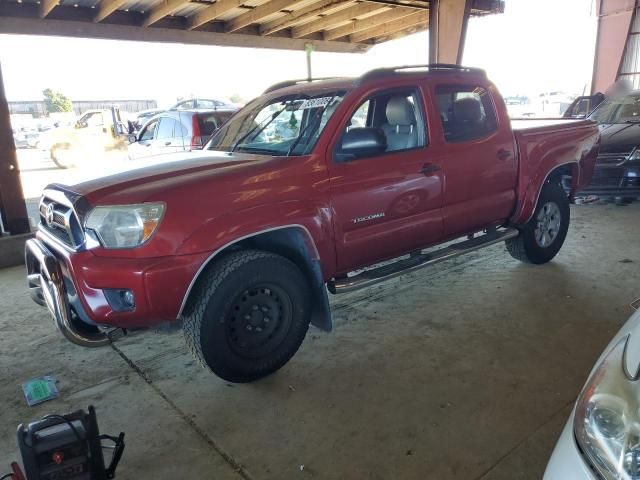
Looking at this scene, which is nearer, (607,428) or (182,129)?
(607,428)

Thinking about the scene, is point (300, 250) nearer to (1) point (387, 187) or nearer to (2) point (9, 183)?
(1) point (387, 187)

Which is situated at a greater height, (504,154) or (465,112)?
(465,112)

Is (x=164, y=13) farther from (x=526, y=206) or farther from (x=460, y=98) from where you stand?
(x=526, y=206)

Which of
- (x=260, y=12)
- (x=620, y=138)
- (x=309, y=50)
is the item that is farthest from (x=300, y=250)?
(x=309, y=50)

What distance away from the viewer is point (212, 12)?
856 centimetres

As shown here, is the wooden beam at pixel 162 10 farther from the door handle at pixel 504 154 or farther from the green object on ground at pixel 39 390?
the green object on ground at pixel 39 390

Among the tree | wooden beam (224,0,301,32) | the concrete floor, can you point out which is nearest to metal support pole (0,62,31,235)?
the concrete floor

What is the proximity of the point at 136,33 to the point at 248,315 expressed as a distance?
25.6ft

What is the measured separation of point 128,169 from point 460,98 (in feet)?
8.76

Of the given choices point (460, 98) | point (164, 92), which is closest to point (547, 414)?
point (460, 98)

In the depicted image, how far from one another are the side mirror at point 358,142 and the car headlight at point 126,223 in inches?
48.7

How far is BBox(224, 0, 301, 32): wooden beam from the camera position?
8.50m

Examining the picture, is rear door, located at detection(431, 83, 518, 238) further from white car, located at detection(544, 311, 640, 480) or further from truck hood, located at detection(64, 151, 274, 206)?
white car, located at detection(544, 311, 640, 480)

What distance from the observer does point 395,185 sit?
341cm
